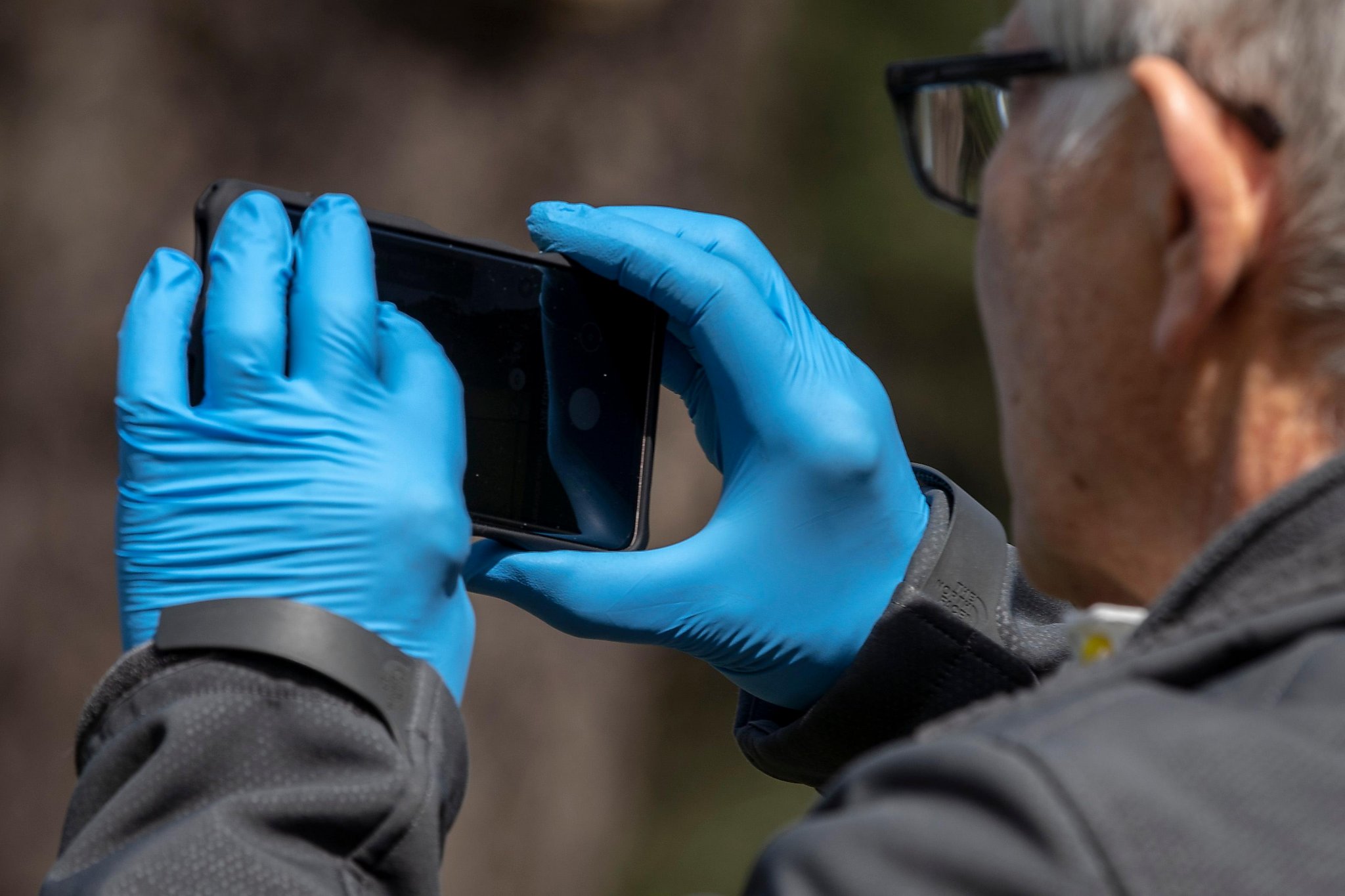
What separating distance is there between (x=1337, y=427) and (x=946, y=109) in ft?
1.12

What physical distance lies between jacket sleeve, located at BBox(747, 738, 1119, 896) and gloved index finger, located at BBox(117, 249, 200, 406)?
1.82 ft

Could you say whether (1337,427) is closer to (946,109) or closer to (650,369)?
(946,109)

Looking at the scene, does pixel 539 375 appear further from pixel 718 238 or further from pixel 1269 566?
pixel 1269 566

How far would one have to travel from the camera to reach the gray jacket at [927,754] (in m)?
0.39

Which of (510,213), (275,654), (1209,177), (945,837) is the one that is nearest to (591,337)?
(275,654)

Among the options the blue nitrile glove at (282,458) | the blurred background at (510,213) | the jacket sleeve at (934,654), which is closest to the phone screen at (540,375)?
the blue nitrile glove at (282,458)

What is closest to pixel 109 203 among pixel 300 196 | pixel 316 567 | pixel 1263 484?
pixel 300 196

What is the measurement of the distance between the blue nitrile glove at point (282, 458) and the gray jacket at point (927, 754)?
0.06 m

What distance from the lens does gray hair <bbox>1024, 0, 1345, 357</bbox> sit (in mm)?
520

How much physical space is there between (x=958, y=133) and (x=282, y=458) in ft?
1.68

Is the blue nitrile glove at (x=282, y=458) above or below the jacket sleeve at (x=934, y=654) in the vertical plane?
above

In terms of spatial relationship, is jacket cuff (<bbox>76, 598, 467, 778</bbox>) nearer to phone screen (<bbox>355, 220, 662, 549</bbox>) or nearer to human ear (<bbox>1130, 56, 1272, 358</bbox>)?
phone screen (<bbox>355, 220, 662, 549</bbox>)

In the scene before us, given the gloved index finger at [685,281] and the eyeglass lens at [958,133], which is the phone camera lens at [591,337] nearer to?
the gloved index finger at [685,281]

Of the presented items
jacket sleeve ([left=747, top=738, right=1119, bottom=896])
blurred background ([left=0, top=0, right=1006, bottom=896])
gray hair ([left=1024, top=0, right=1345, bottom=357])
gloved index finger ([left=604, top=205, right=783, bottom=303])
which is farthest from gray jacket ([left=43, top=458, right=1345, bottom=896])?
blurred background ([left=0, top=0, right=1006, bottom=896])
